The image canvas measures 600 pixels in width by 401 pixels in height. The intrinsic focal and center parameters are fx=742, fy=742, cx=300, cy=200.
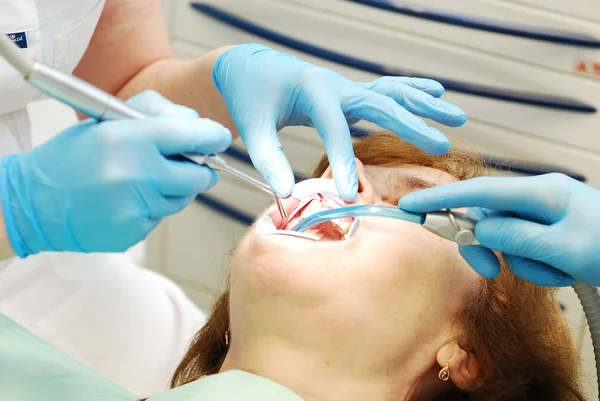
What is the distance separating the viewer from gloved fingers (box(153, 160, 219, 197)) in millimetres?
1280

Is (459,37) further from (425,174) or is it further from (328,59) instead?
(425,174)

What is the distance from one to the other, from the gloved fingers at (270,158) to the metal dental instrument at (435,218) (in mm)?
99

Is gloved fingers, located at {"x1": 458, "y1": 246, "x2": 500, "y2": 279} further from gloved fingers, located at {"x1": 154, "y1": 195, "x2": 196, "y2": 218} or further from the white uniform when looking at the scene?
the white uniform

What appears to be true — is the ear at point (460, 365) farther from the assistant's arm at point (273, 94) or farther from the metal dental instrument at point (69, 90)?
the metal dental instrument at point (69, 90)

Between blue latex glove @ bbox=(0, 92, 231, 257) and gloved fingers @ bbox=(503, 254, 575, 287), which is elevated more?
blue latex glove @ bbox=(0, 92, 231, 257)

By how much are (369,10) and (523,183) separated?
4.46 ft

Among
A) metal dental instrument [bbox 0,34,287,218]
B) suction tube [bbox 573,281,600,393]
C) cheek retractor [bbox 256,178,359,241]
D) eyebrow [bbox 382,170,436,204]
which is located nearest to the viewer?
metal dental instrument [bbox 0,34,287,218]

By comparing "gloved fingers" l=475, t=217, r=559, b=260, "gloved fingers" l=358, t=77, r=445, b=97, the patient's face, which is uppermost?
"gloved fingers" l=358, t=77, r=445, b=97

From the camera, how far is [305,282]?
1.37m

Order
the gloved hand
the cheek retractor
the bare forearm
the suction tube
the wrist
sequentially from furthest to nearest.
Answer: the bare forearm, the wrist, the cheek retractor, the suction tube, the gloved hand

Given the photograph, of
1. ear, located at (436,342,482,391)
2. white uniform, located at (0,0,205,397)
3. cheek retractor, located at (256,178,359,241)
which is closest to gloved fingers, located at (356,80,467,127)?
cheek retractor, located at (256,178,359,241)

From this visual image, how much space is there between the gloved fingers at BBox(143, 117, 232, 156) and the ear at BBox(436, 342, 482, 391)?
2.15 ft

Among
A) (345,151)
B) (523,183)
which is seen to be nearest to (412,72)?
(345,151)

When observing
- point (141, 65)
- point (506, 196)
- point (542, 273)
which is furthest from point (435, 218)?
point (141, 65)
